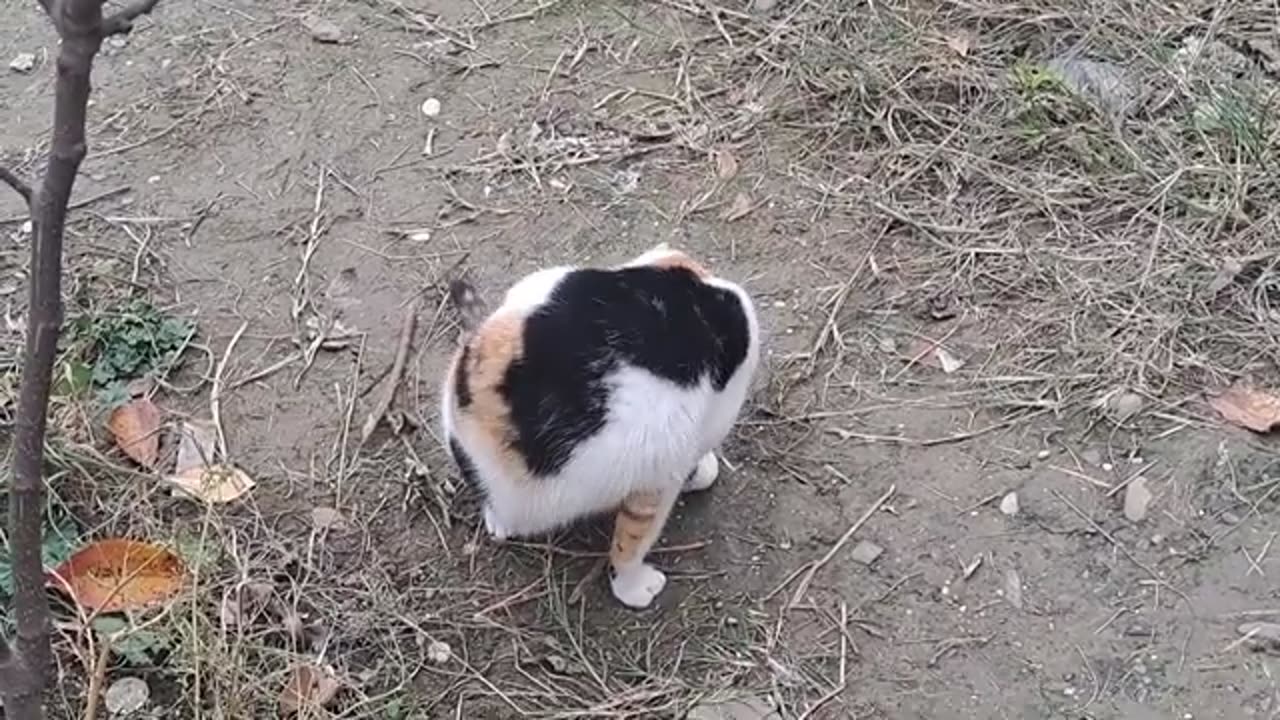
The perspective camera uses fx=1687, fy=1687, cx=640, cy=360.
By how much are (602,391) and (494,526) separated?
1.54ft

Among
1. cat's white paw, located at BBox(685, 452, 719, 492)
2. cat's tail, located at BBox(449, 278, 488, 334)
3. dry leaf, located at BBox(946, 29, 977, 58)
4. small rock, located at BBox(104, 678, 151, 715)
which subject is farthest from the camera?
dry leaf, located at BBox(946, 29, 977, 58)

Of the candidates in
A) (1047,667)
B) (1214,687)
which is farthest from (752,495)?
(1214,687)

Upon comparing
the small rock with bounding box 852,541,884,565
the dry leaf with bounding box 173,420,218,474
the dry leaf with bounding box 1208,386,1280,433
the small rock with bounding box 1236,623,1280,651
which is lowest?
the small rock with bounding box 1236,623,1280,651

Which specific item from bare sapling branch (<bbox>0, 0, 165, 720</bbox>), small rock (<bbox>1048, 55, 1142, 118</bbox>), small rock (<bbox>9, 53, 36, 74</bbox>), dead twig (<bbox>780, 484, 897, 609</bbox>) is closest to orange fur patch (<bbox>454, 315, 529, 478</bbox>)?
dead twig (<bbox>780, 484, 897, 609</bbox>)

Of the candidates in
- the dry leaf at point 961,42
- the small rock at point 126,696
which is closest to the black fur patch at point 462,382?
the small rock at point 126,696

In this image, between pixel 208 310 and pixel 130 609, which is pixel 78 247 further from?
pixel 130 609

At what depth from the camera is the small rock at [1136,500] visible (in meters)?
2.82

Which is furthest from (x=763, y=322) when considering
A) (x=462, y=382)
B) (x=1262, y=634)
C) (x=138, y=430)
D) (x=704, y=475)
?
(x=138, y=430)

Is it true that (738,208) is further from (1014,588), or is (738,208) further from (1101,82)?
(1014,588)

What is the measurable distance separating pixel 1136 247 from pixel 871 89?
654mm

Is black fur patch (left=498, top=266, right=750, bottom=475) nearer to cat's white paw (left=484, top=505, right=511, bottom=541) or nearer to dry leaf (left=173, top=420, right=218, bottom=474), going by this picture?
cat's white paw (left=484, top=505, right=511, bottom=541)

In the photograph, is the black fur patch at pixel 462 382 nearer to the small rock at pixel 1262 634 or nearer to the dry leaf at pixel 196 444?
the dry leaf at pixel 196 444

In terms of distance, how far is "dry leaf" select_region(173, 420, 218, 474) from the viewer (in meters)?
2.92

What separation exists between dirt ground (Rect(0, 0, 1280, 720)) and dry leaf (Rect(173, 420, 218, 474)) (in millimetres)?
40
